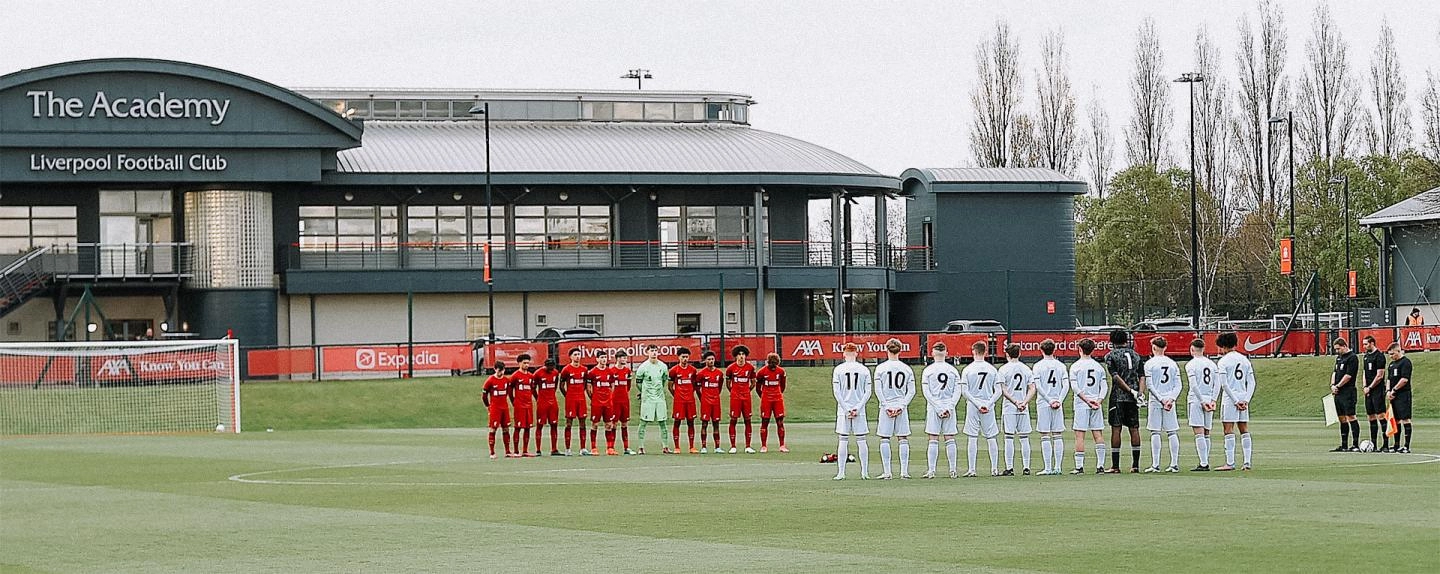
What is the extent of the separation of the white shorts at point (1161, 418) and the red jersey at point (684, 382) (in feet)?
28.9

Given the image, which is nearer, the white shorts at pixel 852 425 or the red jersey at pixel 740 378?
the white shorts at pixel 852 425

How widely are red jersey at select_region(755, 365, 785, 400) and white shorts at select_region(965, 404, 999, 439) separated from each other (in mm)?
6053

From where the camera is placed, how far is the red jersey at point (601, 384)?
2903 centimetres

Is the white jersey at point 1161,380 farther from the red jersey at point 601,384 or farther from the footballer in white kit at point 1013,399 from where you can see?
the red jersey at point 601,384

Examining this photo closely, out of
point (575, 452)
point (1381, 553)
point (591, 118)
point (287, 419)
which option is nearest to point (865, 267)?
point (591, 118)

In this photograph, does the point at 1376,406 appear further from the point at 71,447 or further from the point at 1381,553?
the point at 71,447

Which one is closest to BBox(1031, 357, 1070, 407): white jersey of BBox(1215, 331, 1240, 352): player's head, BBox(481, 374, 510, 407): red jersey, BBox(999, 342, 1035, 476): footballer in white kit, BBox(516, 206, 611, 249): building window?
BBox(999, 342, 1035, 476): footballer in white kit

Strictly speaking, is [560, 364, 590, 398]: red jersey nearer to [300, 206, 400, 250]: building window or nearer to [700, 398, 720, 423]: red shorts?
[700, 398, 720, 423]: red shorts

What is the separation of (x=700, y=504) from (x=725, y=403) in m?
25.9

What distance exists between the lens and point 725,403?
44469 millimetres

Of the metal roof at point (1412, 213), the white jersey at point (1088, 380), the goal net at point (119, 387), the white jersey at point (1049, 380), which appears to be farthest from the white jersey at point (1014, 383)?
the metal roof at point (1412, 213)

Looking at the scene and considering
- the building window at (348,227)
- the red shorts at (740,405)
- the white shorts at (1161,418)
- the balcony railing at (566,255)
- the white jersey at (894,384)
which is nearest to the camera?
the white jersey at (894,384)

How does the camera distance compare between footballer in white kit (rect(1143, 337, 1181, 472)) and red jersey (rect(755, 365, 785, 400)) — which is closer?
footballer in white kit (rect(1143, 337, 1181, 472))

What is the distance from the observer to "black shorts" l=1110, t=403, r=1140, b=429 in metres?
22.5
